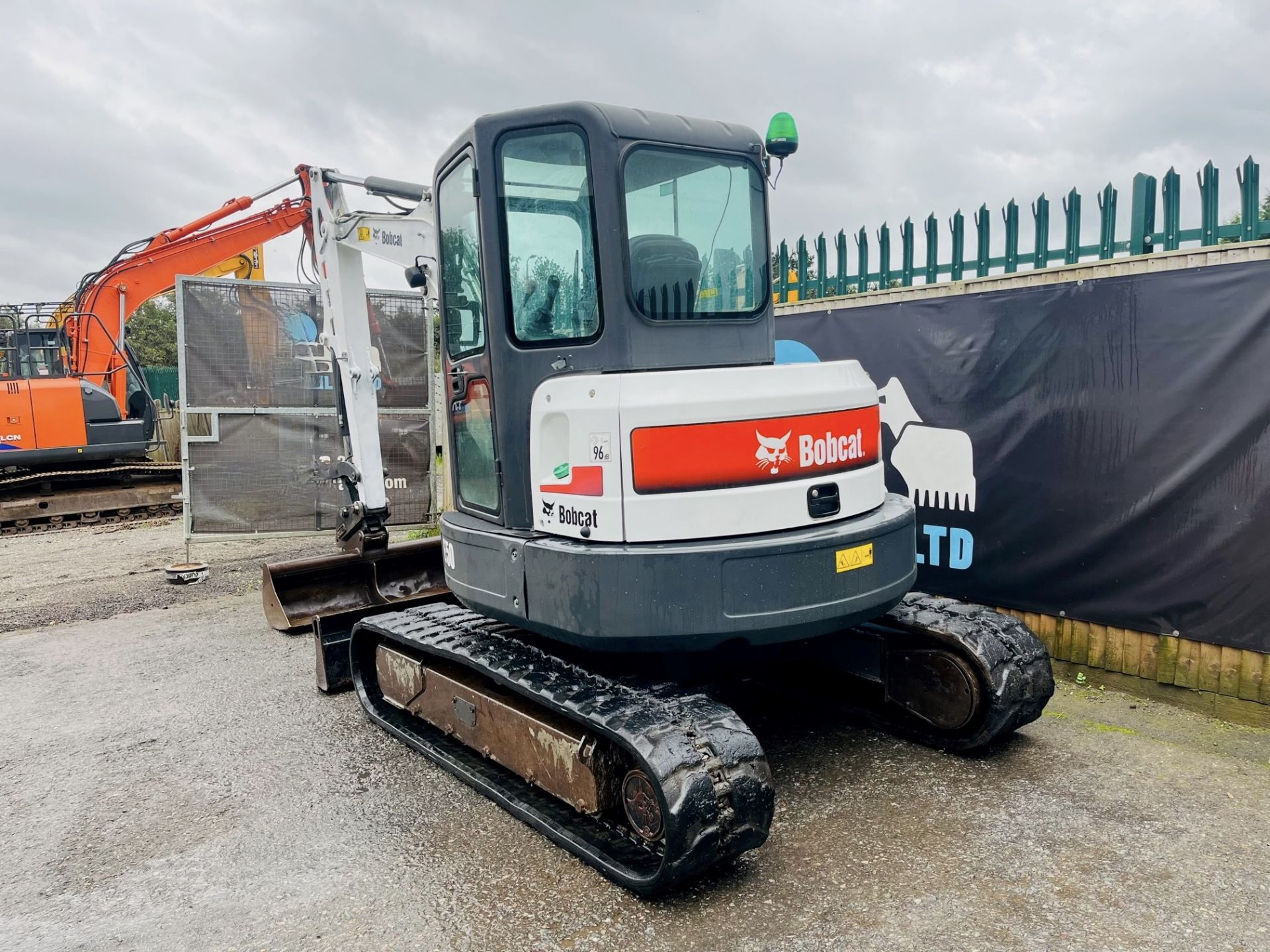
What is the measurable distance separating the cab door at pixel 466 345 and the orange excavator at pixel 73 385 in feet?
28.6

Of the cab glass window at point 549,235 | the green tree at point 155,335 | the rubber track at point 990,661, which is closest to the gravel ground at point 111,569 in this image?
the cab glass window at point 549,235

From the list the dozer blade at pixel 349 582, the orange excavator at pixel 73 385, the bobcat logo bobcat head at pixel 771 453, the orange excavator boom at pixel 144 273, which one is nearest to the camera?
the bobcat logo bobcat head at pixel 771 453

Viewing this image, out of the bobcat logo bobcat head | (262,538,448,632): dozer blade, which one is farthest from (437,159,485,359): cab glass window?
(262,538,448,632): dozer blade

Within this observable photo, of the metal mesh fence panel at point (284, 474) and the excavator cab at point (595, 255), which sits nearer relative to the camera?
the excavator cab at point (595, 255)

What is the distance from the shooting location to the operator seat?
10.3 ft

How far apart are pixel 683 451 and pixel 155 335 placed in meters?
46.7

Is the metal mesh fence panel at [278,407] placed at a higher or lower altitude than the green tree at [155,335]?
lower

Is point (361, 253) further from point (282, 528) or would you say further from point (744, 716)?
point (744, 716)

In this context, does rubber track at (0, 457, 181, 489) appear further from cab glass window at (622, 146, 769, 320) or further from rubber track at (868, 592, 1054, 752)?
rubber track at (868, 592, 1054, 752)

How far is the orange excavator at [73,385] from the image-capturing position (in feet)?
37.2

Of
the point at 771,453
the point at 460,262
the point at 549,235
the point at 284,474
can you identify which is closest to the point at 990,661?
the point at 771,453

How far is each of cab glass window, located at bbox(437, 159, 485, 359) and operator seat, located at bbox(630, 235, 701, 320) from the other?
654 mm

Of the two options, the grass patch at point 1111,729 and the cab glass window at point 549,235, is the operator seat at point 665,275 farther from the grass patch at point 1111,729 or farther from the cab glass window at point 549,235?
the grass patch at point 1111,729

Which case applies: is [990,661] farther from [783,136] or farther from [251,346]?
[251,346]
